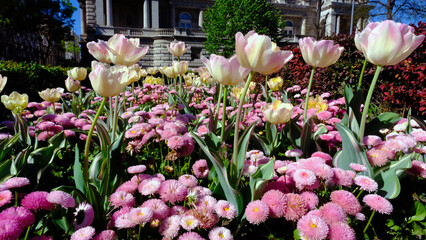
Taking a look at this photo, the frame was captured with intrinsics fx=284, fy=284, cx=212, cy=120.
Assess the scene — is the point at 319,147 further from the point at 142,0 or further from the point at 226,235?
the point at 142,0

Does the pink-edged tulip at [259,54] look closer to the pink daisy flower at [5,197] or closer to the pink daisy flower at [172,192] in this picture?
the pink daisy flower at [172,192]

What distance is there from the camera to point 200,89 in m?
4.87

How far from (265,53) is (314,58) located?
64 cm

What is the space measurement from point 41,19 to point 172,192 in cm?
3078

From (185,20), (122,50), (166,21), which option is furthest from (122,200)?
(185,20)

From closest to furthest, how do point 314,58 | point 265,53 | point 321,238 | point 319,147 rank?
point 321,238 < point 265,53 < point 314,58 < point 319,147

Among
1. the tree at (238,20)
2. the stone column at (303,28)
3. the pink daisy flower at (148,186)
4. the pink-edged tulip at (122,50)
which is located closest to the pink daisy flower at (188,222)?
the pink daisy flower at (148,186)

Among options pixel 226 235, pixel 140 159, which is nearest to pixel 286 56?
pixel 226 235

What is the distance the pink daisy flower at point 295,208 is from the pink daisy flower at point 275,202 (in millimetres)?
17

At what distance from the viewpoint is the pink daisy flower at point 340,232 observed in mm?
914

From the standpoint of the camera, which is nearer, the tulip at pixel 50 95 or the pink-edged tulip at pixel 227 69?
the pink-edged tulip at pixel 227 69

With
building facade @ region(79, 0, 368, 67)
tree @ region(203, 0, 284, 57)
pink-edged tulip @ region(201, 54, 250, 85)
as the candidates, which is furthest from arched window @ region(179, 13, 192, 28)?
pink-edged tulip @ region(201, 54, 250, 85)

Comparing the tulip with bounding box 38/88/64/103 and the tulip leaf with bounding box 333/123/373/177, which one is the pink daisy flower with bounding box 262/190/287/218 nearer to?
the tulip leaf with bounding box 333/123/373/177

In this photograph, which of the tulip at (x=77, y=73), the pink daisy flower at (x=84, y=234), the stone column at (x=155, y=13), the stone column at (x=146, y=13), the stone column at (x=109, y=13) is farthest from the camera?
the stone column at (x=146, y=13)
